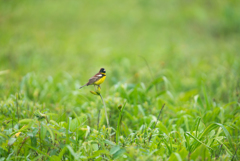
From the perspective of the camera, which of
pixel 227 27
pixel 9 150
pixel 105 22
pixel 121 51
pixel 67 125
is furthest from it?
pixel 227 27

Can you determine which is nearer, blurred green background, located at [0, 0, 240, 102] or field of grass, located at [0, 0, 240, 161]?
field of grass, located at [0, 0, 240, 161]

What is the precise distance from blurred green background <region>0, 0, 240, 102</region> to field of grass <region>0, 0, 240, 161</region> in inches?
1.4

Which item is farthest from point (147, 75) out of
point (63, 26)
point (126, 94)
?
point (63, 26)

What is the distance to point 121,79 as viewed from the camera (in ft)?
15.3

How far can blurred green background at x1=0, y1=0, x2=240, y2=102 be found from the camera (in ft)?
15.3

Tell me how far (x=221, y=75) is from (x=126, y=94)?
90.5 inches

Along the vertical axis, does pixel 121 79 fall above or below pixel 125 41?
below

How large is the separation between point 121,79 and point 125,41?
136 inches

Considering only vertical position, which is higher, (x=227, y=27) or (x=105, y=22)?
(x=105, y=22)

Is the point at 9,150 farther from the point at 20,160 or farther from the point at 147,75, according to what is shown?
the point at 147,75

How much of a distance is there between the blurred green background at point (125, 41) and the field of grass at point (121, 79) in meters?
0.03

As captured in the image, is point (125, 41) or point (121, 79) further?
point (125, 41)

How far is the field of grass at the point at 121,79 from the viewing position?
6.30 feet

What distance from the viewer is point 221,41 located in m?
8.43
